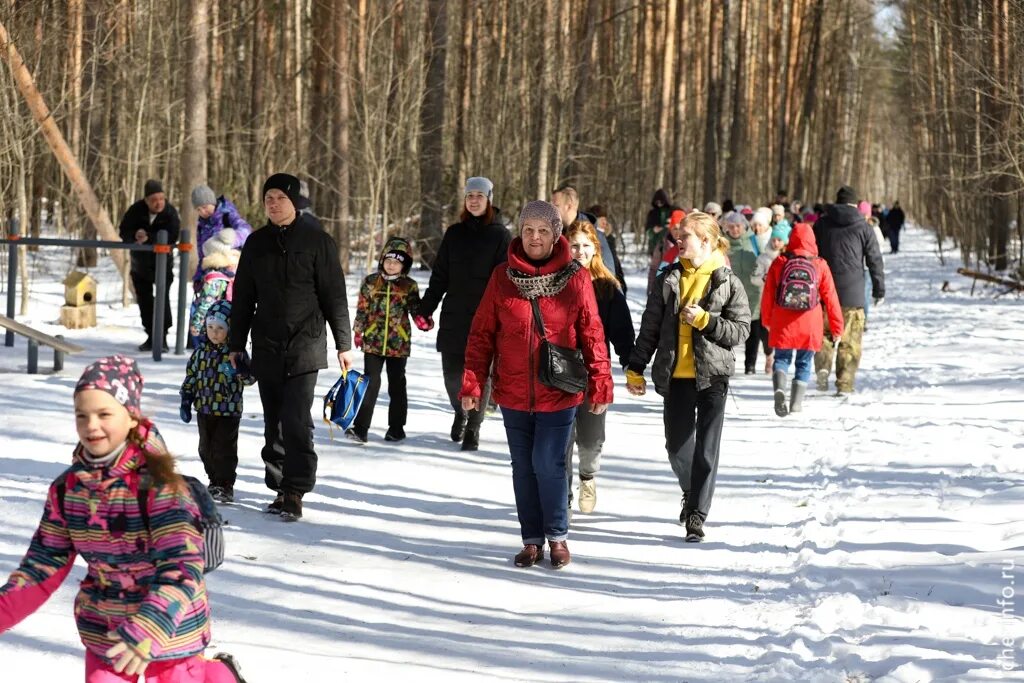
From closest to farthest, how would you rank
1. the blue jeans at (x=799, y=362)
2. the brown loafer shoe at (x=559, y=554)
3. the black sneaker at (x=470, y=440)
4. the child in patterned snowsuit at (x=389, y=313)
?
1. the brown loafer shoe at (x=559, y=554)
2. the child in patterned snowsuit at (x=389, y=313)
3. the black sneaker at (x=470, y=440)
4. the blue jeans at (x=799, y=362)

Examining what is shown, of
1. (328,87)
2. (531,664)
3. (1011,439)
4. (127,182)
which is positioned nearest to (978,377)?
(1011,439)

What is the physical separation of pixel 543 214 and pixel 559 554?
164 cm

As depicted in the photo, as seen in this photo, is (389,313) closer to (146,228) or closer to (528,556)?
(528,556)

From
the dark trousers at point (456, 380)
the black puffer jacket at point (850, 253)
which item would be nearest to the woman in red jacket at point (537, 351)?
the dark trousers at point (456, 380)

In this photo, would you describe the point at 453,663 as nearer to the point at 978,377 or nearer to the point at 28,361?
the point at 28,361

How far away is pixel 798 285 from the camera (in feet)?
36.5

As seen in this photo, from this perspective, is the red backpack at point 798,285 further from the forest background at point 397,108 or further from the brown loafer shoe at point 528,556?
the forest background at point 397,108

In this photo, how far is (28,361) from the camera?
11.8 metres

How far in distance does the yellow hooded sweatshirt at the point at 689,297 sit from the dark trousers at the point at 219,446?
2455mm

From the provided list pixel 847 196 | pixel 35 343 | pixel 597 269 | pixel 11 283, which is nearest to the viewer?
pixel 597 269

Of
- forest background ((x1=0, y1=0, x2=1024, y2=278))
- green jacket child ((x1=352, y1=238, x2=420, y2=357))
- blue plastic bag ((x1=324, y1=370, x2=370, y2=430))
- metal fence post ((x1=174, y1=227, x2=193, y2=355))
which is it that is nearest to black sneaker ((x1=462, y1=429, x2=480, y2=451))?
green jacket child ((x1=352, y1=238, x2=420, y2=357))

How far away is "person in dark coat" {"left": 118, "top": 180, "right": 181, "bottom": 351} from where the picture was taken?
45.8 ft

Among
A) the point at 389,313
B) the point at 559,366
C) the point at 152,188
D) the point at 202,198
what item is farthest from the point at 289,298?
the point at 152,188

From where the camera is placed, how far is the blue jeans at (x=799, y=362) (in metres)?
11.4
